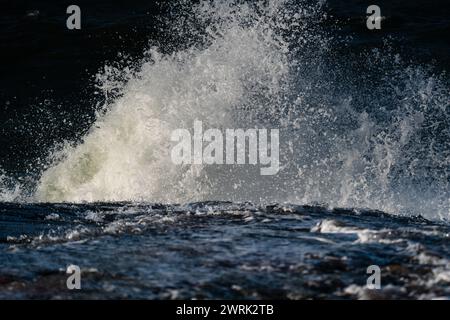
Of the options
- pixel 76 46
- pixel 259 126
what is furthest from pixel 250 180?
pixel 76 46

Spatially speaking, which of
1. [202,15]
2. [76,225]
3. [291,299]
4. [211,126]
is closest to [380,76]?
[202,15]

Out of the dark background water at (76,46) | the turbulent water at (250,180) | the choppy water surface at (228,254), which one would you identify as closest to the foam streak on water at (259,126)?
the turbulent water at (250,180)

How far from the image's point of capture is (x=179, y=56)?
11.1 metres

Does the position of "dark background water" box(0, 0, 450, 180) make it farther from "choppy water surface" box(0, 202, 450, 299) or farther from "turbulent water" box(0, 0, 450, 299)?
"choppy water surface" box(0, 202, 450, 299)

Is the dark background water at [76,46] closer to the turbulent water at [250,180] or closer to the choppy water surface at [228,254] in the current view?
the turbulent water at [250,180]

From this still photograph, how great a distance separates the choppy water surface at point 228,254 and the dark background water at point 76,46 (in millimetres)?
7599

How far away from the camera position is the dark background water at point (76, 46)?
14.2 meters

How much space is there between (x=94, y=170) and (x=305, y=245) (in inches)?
247

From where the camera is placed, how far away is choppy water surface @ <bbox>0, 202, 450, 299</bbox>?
3963 mm

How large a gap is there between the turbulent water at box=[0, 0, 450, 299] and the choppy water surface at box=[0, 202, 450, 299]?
0.02 metres

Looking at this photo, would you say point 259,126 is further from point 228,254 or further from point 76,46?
point 76,46

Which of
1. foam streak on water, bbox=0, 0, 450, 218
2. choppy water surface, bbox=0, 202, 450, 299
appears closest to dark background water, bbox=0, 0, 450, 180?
foam streak on water, bbox=0, 0, 450, 218

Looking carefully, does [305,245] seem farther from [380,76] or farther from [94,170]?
[380,76]

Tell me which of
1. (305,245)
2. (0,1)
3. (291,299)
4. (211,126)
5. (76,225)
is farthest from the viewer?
(0,1)
